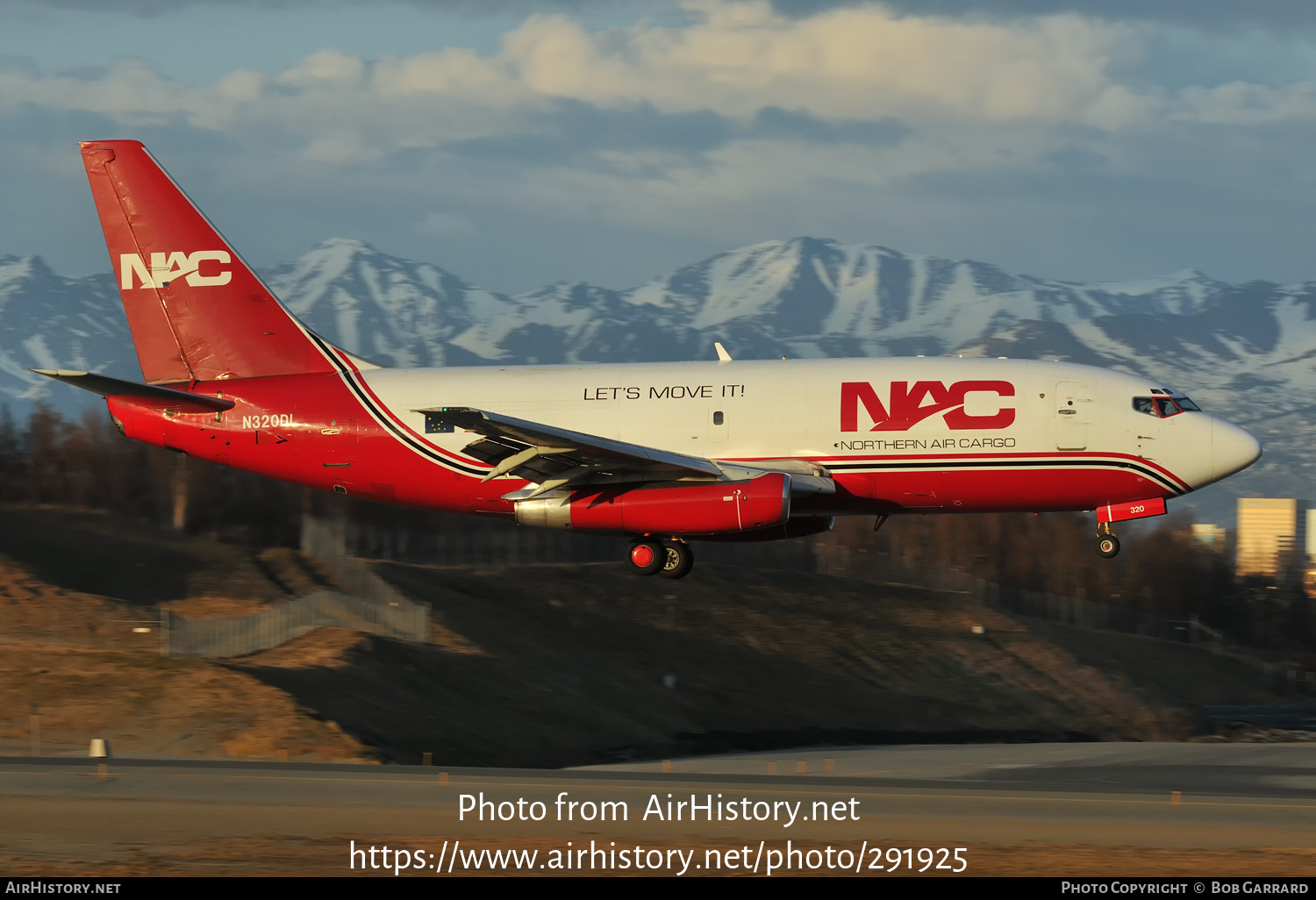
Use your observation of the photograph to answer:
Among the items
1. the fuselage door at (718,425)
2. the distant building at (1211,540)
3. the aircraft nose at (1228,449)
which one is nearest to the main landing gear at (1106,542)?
the aircraft nose at (1228,449)

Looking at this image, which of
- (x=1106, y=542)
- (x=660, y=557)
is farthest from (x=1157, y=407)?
(x=660, y=557)

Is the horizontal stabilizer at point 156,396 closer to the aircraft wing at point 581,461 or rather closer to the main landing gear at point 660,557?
the aircraft wing at point 581,461

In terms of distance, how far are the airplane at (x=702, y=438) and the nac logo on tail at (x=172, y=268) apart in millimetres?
3083

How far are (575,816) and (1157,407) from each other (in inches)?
694

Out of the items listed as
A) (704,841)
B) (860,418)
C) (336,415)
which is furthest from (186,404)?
(704,841)

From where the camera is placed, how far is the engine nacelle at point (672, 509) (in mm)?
35156

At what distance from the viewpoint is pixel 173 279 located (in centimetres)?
4150

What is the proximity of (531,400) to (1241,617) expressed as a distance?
12926 centimetres

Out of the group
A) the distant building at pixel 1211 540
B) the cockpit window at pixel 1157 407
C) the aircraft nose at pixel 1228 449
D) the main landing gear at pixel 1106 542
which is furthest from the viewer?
the distant building at pixel 1211 540

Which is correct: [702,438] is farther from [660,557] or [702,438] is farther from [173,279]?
[173,279]

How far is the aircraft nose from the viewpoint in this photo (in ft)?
118

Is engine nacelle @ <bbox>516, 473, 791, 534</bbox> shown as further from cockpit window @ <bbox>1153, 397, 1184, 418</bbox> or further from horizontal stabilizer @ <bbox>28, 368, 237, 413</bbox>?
cockpit window @ <bbox>1153, 397, 1184, 418</bbox>

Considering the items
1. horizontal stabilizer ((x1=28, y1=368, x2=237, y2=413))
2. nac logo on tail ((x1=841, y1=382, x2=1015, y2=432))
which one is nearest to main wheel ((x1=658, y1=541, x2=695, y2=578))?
nac logo on tail ((x1=841, y1=382, x2=1015, y2=432))

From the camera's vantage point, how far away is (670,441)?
121ft
